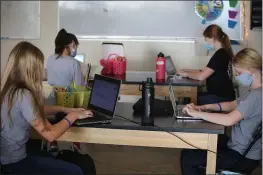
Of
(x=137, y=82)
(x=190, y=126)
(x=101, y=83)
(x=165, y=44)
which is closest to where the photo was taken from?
(x=190, y=126)

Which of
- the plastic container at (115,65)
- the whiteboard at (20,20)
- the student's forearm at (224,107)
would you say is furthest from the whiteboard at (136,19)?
the student's forearm at (224,107)

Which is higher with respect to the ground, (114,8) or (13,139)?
(114,8)

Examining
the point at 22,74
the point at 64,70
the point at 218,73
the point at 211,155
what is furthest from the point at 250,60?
the point at 64,70

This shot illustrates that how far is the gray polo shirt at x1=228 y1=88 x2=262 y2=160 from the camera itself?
2.36 metres

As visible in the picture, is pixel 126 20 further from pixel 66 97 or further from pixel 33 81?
pixel 33 81

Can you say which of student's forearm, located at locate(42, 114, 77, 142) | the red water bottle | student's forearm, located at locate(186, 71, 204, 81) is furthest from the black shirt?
student's forearm, located at locate(42, 114, 77, 142)

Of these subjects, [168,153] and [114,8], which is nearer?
[168,153]

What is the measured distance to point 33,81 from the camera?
7.13 ft

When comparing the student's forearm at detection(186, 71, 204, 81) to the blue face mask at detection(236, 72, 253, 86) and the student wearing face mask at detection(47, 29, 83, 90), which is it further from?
the blue face mask at detection(236, 72, 253, 86)

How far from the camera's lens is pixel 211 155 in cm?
230

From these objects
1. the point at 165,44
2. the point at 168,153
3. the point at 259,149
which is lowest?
the point at 168,153

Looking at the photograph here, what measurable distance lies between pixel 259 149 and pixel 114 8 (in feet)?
11.1

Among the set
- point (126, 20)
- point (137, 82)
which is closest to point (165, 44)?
point (126, 20)

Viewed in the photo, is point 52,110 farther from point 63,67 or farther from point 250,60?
point 63,67
